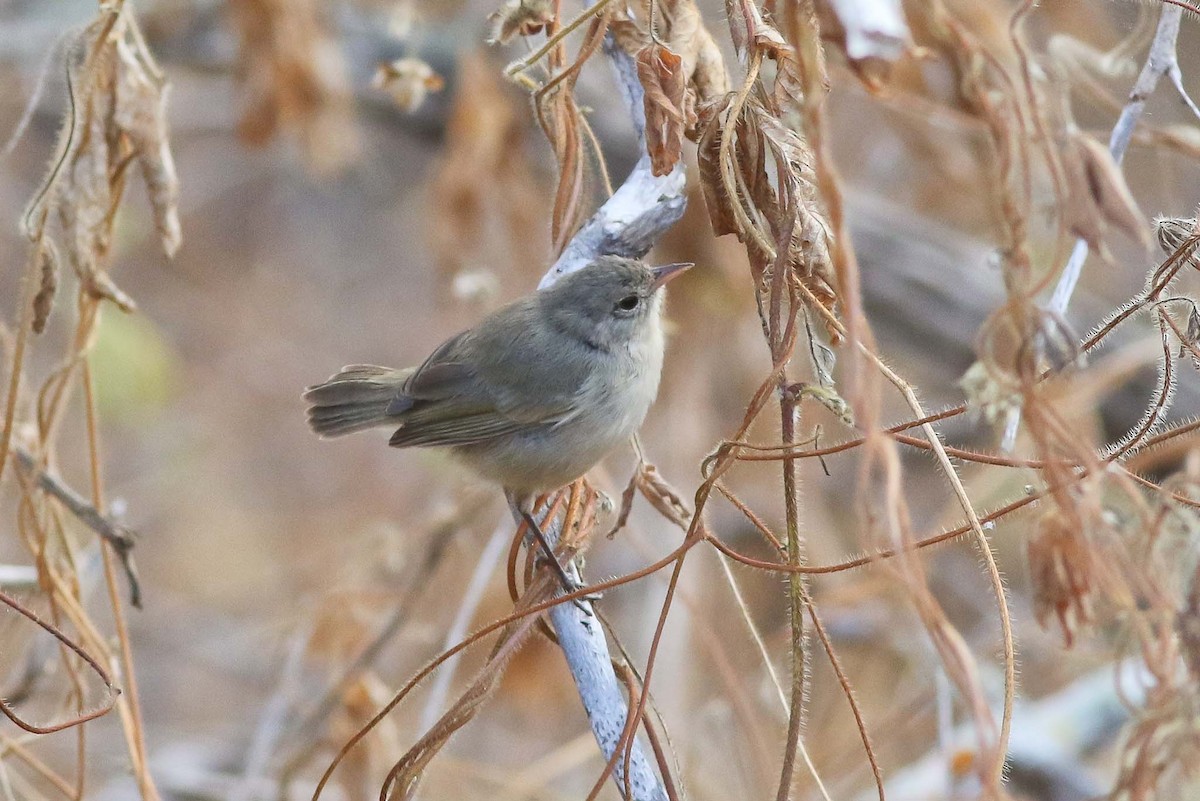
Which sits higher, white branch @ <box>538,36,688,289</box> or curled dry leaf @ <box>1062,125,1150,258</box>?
white branch @ <box>538,36,688,289</box>

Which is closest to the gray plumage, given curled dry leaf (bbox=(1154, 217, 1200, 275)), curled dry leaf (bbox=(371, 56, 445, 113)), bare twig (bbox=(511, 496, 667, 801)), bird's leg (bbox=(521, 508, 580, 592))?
bird's leg (bbox=(521, 508, 580, 592))

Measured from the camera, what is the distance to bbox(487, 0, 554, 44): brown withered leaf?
2.38 meters

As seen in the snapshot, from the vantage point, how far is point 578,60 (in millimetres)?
2131

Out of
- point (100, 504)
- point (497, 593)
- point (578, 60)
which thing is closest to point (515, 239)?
point (497, 593)

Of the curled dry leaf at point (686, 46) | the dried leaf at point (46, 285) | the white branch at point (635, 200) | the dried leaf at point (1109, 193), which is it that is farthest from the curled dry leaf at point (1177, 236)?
the dried leaf at point (46, 285)

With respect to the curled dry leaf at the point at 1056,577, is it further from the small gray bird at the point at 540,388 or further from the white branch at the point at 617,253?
the small gray bird at the point at 540,388

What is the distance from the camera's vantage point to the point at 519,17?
238 centimetres

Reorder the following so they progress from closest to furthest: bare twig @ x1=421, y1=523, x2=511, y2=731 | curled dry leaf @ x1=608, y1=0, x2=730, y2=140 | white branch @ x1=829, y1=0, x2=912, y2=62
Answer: white branch @ x1=829, y1=0, x2=912, y2=62
curled dry leaf @ x1=608, y1=0, x2=730, y2=140
bare twig @ x1=421, y1=523, x2=511, y2=731

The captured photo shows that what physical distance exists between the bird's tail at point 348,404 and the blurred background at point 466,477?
39 cm

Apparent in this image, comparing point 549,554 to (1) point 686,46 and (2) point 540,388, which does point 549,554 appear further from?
(1) point 686,46

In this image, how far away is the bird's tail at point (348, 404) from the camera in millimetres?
3580

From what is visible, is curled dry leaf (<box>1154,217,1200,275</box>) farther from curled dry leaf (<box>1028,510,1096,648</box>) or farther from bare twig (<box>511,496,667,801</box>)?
bare twig (<box>511,496,667,801</box>)

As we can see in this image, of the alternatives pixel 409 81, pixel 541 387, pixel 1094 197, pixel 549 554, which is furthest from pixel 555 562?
pixel 409 81

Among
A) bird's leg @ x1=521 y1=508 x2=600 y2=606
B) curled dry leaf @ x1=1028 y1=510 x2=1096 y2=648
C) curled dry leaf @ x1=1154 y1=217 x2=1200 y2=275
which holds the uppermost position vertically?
bird's leg @ x1=521 y1=508 x2=600 y2=606
